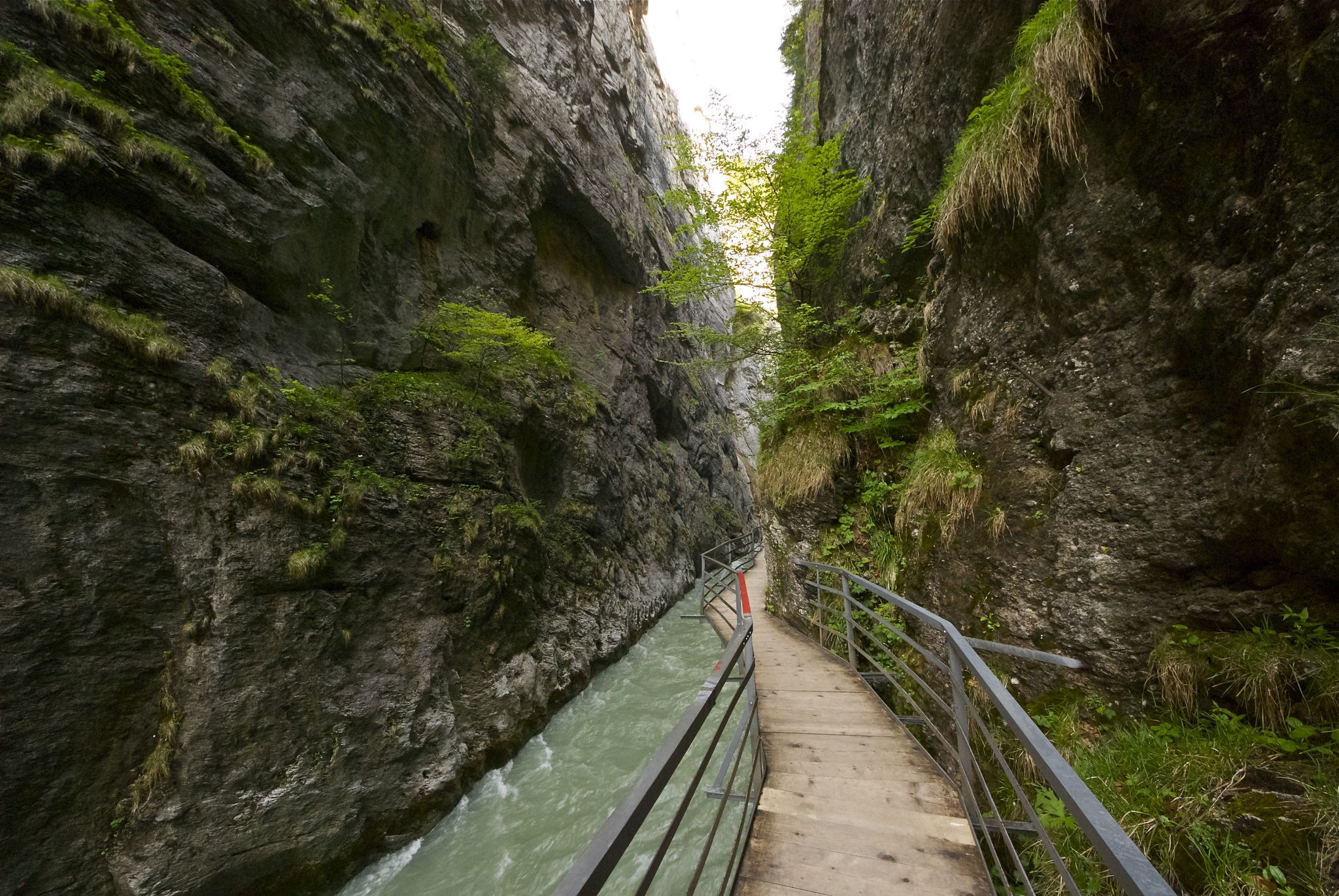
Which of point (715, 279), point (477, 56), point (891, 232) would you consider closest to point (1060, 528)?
point (891, 232)

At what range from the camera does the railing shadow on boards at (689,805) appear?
1127 millimetres

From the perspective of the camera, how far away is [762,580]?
43.7ft

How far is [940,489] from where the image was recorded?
15.3 ft

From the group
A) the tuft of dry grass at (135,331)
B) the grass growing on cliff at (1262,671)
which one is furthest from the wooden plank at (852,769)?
the tuft of dry grass at (135,331)

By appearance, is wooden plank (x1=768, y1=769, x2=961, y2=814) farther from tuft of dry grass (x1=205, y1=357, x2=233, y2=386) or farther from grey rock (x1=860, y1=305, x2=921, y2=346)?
tuft of dry grass (x1=205, y1=357, x2=233, y2=386)

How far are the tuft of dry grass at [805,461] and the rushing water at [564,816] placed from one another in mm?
3260

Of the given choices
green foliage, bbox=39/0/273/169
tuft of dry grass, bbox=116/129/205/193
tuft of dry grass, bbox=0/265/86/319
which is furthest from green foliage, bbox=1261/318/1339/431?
green foliage, bbox=39/0/273/169

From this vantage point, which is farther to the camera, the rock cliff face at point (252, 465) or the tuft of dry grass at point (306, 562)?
the tuft of dry grass at point (306, 562)

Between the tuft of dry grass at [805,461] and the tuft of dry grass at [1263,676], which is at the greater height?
the tuft of dry grass at [805,461]

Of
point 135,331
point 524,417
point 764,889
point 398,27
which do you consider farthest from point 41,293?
point 764,889

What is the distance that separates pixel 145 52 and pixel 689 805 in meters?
9.08

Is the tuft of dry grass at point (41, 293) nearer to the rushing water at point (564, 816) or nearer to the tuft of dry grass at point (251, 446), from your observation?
the tuft of dry grass at point (251, 446)

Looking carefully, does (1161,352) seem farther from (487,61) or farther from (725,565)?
(487,61)

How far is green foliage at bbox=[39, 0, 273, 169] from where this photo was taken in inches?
176
